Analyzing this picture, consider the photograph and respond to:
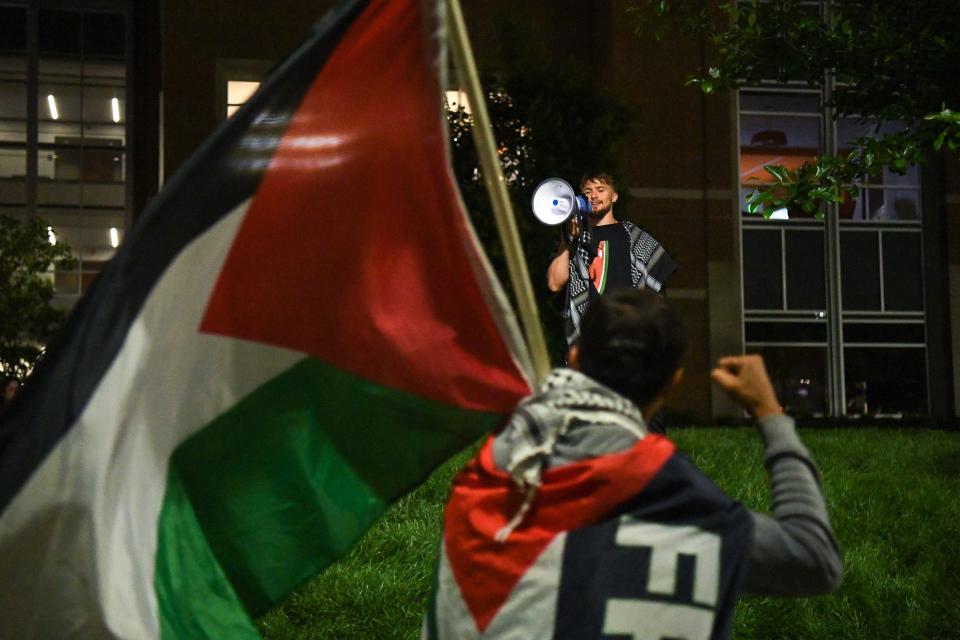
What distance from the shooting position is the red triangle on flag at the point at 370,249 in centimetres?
276

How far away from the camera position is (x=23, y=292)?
86.3 feet

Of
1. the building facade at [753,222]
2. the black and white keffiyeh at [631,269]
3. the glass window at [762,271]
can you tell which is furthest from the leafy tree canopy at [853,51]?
the glass window at [762,271]

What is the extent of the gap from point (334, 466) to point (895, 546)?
4996mm

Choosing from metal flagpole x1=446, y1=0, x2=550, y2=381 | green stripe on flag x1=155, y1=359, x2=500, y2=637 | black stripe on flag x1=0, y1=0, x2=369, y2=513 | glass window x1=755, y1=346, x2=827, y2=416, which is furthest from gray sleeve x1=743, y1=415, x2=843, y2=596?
glass window x1=755, y1=346, x2=827, y2=416

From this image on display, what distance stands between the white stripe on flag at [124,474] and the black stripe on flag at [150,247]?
0.08 ft

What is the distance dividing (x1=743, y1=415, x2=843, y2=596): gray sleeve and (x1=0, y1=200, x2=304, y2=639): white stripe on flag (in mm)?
1114

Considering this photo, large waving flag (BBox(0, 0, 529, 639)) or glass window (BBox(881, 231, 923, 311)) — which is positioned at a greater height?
glass window (BBox(881, 231, 923, 311))

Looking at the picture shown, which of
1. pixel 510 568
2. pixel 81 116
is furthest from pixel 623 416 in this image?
pixel 81 116

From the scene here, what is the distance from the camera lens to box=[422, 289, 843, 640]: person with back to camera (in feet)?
7.87

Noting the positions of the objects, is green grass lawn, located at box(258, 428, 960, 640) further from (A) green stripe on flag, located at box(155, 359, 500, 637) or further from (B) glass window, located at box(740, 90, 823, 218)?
(B) glass window, located at box(740, 90, 823, 218)

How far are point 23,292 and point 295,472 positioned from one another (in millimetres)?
25222

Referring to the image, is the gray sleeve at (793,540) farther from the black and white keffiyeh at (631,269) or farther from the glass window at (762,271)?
the glass window at (762,271)

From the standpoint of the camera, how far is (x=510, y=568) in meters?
2.45

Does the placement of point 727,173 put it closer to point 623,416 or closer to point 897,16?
point 897,16
